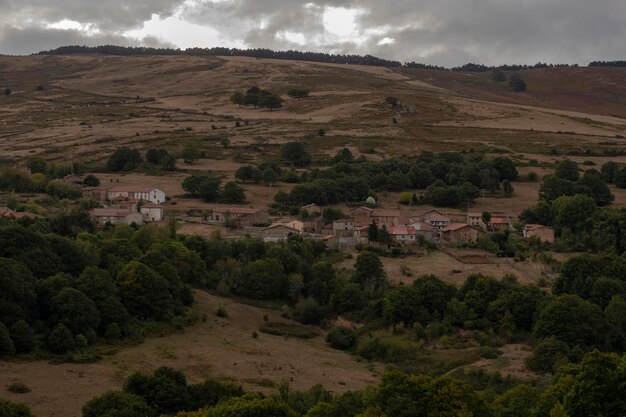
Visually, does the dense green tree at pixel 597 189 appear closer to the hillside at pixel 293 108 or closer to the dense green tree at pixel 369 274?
the hillside at pixel 293 108

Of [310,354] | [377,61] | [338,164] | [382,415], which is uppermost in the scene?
[377,61]

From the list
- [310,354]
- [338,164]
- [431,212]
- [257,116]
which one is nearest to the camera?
[310,354]

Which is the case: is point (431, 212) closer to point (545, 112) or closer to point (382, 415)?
point (382, 415)

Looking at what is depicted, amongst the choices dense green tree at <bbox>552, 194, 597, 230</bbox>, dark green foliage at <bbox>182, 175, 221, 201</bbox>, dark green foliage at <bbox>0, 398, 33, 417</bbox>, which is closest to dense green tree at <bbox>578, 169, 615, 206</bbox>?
dense green tree at <bbox>552, 194, 597, 230</bbox>

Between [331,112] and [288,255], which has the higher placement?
[331,112]

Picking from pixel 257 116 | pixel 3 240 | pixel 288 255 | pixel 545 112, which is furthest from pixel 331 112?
pixel 3 240

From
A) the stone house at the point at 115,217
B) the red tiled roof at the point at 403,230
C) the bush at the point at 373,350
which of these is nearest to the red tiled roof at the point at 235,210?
the stone house at the point at 115,217

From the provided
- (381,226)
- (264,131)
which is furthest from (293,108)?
(381,226)
